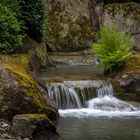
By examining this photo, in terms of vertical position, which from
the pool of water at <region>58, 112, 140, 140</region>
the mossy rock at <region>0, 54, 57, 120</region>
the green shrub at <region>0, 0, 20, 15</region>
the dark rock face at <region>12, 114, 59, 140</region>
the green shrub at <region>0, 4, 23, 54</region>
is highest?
the green shrub at <region>0, 0, 20, 15</region>

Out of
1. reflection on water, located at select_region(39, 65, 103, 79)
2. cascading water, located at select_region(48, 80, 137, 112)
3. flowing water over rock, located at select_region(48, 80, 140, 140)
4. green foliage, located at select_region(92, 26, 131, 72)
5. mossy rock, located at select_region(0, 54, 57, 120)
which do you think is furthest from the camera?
reflection on water, located at select_region(39, 65, 103, 79)

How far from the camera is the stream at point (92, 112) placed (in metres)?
13.5

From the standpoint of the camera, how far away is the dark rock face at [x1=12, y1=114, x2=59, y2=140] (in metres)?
11.8

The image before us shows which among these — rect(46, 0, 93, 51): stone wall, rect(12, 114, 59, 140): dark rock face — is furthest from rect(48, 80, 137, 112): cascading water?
rect(46, 0, 93, 51): stone wall

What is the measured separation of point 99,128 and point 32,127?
285 centimetres

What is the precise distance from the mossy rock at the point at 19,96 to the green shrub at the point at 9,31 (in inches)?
188

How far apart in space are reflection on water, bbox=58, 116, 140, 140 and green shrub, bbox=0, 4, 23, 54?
4.59 meters

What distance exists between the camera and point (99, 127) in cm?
1423

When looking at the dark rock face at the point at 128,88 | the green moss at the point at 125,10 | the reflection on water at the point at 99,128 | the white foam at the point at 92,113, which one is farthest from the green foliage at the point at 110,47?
the green moss at the point at 125,10

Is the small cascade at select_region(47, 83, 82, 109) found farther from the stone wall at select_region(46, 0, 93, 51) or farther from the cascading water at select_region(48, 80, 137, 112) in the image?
the stone wall at select_region(46, 0, 93, 51)

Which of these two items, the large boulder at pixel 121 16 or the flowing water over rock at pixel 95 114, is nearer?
the flowing water over rock at pixel 95 114

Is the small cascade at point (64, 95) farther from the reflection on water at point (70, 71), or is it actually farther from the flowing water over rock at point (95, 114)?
the reflection on water at point (70, 71)

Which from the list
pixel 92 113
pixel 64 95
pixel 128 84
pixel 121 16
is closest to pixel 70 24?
pixel 121 16

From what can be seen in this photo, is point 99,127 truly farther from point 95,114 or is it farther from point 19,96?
point 19,96
